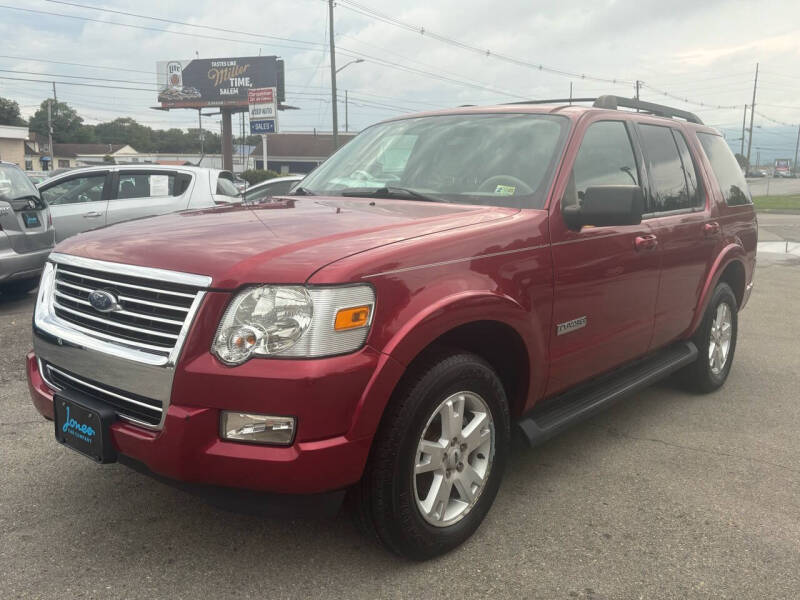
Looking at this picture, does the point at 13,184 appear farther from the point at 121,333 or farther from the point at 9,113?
the point at 9,113

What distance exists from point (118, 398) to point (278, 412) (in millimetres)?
672

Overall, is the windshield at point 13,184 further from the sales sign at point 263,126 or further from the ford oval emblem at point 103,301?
the sales sign at point 263,126

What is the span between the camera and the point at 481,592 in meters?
2.60

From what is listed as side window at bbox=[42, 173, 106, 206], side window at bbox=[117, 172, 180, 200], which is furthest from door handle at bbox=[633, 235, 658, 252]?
side window at bbox=[42, 173, 106, 206]

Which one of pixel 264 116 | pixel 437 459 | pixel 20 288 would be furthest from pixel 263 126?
pixel 437 459

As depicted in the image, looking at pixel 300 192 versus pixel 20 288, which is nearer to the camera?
pixel 300 192

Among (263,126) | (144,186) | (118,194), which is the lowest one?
(118,194)

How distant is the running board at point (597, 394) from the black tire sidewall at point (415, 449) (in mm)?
318

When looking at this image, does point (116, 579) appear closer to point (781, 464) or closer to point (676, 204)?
point (781, 464)

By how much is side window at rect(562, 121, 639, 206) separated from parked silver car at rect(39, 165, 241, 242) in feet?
22.1

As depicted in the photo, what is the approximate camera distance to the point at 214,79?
6147 cm

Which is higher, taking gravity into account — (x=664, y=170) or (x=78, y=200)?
(x=664, y=170)

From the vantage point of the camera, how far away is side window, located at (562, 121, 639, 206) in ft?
11.4

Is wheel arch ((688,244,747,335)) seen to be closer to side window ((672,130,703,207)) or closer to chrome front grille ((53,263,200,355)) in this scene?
side window ((672,130,703,207))
